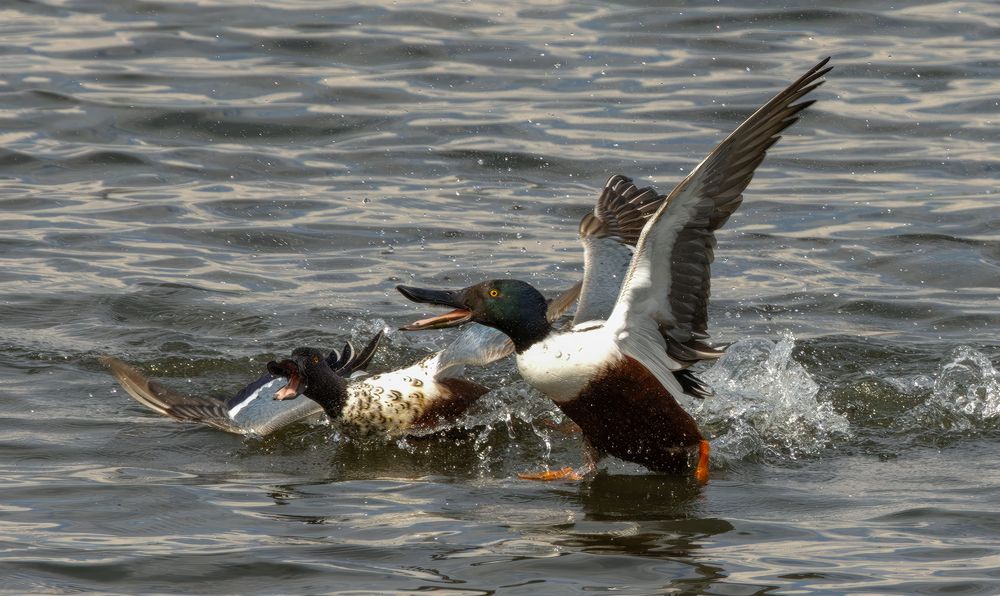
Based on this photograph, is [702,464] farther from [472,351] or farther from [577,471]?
[472,351]

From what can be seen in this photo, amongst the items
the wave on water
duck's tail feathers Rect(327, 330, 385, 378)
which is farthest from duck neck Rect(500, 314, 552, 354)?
the wave on water

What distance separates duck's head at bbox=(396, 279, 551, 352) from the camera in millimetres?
6109

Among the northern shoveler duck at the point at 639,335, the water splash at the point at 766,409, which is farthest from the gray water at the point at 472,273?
the northern shoveler duck at the point at 639,335

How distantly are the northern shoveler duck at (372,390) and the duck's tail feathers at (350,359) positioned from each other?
0.78 feet

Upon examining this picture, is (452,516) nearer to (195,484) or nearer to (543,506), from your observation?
(543,506)

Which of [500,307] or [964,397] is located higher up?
[500,307]

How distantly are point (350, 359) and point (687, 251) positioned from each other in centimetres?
227

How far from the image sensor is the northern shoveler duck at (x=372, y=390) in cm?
702

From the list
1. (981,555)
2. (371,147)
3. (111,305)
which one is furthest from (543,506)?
(371,147)

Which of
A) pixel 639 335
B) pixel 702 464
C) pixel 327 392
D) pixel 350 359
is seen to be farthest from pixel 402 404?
pixel 702 464

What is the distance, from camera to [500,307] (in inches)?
241

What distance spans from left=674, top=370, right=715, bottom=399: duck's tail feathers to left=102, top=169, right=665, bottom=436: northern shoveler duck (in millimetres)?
712

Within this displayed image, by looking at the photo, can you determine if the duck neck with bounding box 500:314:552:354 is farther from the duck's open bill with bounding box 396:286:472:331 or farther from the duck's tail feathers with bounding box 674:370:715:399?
the duck's tail feathers with bounding box 674:370:715:399

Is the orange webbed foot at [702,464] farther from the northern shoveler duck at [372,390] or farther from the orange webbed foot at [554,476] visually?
the northern shoveler duck at [372,390]
